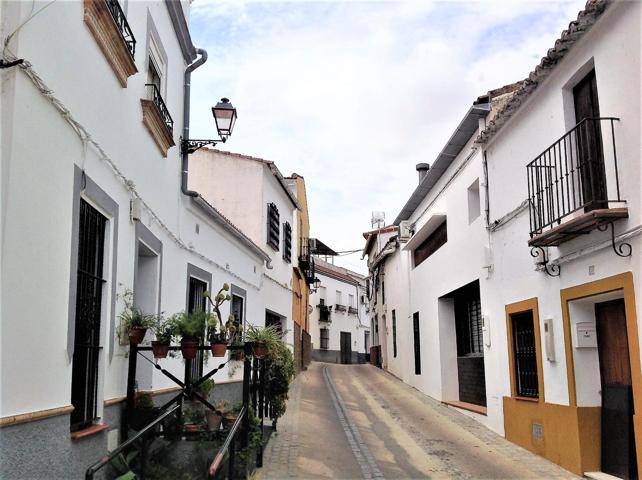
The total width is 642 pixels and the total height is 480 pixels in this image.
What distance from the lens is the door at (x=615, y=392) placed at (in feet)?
21.7

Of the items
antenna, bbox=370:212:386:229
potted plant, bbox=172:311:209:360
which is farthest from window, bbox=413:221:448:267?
antenna, bbox=370:212:386:229

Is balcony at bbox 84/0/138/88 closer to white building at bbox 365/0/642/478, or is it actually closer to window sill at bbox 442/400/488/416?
white building at bbox 365/0/642/478

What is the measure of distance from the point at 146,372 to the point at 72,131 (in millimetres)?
3283

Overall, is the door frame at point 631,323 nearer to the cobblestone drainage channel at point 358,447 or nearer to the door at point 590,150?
the door at point 590,150

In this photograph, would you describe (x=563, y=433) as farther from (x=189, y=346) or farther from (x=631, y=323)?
(x=189, y=346)

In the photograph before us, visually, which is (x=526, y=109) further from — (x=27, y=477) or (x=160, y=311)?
(x=27, y=477)

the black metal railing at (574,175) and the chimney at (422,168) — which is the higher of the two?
the chimney at (422,168)

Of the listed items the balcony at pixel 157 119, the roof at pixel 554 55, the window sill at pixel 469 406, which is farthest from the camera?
the window sill at pixel 469 406

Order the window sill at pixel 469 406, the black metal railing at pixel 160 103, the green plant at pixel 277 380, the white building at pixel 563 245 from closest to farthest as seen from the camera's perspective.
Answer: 1. the white building at pixel 563 245
2. the black metal railing at pixel 160 103
3. the green plant at pixel 277 380
4. the window sill at pixel 469 406

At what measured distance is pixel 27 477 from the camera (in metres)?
3.63

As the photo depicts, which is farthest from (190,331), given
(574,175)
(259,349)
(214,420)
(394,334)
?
(394,334)

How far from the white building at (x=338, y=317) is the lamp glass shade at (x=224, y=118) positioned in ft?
97.7

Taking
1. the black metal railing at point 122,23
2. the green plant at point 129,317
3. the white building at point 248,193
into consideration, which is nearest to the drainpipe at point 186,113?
the black metal railing at point 122,23

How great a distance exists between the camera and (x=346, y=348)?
4234 cm
